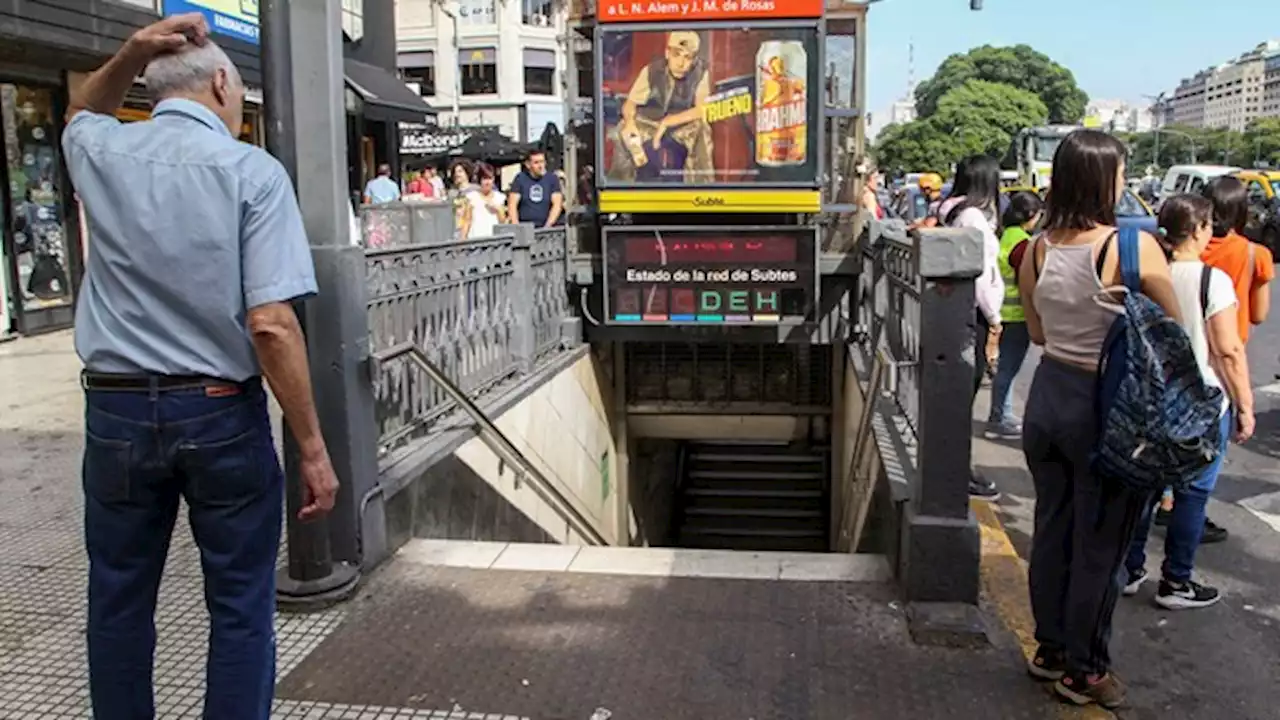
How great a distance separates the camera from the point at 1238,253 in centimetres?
497

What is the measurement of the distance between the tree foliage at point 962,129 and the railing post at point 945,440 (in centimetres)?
6663

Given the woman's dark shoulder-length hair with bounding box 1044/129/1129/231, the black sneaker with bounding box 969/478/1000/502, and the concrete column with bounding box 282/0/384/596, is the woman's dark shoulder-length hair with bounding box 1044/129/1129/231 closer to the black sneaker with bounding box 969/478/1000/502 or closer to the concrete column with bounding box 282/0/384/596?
the concrete column with bounding box 282/0/384/596

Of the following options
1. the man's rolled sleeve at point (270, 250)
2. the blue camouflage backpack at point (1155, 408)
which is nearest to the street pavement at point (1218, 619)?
the blue camouflage backpack at point (1155, 408)

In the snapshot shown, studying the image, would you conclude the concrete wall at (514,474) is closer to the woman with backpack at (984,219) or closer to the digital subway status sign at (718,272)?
the digital subway status sign at (718,272)

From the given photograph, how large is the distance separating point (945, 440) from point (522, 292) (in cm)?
390

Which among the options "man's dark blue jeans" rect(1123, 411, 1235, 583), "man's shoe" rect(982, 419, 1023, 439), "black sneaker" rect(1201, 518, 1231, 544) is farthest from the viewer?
"man's shoe" rect(982, 419, 1023, 439)

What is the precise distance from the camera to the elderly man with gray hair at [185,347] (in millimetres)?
2445

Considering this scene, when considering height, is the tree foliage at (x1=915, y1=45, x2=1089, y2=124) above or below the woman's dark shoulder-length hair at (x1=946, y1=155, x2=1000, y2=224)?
above

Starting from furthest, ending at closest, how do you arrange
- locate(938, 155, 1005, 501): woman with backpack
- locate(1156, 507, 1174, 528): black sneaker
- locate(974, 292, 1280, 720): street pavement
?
locate(938, 155, 1005, 501): woman with backpack → locate(1156, 507, 1174, 528): black sneaker → locate(974, 292, 1280, 720): street pavement

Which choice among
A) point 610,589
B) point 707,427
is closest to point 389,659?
point 610,589

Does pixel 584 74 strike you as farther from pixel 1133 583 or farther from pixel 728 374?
pixel 1133 583

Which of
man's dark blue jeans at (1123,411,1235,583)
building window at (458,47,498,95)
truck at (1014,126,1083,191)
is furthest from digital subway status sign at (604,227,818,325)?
building window at (458,47,498,95)

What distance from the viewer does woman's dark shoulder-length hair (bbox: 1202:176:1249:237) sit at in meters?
4.96

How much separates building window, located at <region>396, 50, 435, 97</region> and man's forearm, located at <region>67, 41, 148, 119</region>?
43.3 metres
